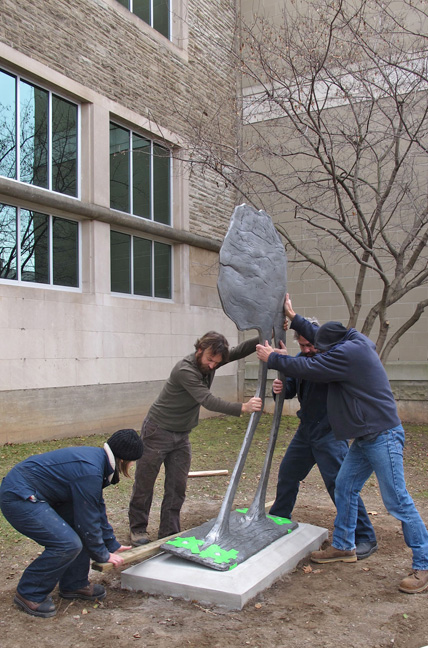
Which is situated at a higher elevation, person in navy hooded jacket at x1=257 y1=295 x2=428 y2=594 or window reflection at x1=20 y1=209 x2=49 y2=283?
window reflection at x1=20 y1=209 x2=49 y2=283

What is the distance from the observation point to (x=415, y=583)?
379cm

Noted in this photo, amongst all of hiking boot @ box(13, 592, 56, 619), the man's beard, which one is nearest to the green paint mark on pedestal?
hiking boot @ box(13, 592, 56, 619)

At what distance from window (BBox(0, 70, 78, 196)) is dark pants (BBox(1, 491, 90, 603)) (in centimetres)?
729

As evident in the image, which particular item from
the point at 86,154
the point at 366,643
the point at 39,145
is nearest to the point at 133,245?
the point at 86,154

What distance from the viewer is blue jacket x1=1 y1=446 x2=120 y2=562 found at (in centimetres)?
329

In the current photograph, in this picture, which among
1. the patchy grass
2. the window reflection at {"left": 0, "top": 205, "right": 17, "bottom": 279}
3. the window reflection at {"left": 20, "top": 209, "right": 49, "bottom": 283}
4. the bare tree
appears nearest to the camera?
the patchy grass

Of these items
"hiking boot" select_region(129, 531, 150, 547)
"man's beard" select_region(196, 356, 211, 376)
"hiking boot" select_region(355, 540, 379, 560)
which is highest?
"man's beard" select_region(196, 356, 211, 376)

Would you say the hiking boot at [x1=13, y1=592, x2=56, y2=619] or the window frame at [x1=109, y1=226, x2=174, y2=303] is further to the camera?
the window frame at [x1=109, y1=226, x2=174, y2=303]

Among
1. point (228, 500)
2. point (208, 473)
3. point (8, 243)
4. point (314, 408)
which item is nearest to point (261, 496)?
point (228, 500)

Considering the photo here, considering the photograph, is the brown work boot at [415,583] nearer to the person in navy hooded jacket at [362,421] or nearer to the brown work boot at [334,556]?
the person in navy hooded jacket at [362,421]

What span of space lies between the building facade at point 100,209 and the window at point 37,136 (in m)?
0.02

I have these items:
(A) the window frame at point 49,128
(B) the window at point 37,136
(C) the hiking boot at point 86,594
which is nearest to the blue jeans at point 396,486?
(C) the hiking boot at point 86,594

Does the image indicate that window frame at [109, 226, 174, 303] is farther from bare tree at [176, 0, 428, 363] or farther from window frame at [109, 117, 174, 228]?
bare tree at [176, 0, 428, 363]

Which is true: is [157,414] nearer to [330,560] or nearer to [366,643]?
[330,560]
